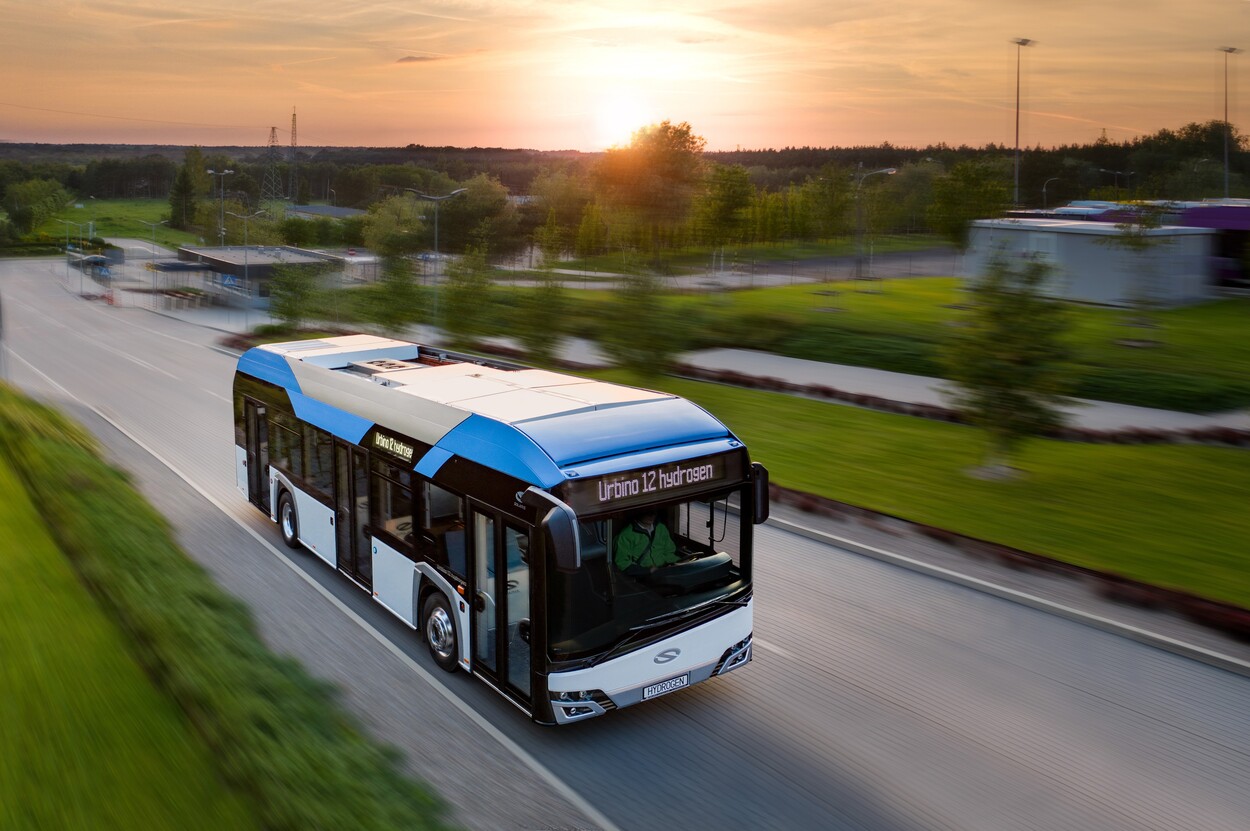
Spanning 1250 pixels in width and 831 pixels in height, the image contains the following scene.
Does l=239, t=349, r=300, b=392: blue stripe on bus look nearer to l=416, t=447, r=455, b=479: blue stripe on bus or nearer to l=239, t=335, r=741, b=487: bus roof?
l=239, t=335, r=741, b=487: bus roof

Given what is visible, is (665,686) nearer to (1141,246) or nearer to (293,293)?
(1141,246)

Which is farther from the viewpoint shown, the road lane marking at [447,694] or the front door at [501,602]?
the front door at [501,602]

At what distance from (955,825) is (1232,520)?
10353mm

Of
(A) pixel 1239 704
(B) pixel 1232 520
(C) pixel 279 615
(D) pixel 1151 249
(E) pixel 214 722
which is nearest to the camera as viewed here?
(E) pixel 214 722

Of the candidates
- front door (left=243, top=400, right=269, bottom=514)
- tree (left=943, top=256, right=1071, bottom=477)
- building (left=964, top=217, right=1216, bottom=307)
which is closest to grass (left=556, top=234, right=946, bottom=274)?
building (left=964, top=217, right=1216, bottom=307)

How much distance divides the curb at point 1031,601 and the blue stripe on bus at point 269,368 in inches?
268

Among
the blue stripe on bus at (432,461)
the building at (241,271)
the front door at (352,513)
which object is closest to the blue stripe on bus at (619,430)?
the blue stripe on bus at (432,461)

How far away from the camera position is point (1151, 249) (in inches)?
1545

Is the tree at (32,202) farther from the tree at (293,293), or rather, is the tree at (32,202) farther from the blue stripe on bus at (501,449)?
the blue stripe on bus at (501,449)

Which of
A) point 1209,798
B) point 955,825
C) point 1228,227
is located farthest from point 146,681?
point 1228,227

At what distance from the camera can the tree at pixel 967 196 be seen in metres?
53.9

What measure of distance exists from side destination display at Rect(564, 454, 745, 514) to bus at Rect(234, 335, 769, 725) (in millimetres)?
12

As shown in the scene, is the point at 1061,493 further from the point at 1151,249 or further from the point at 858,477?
the point at 1151,249

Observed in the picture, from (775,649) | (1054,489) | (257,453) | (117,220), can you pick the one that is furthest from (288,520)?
(117,220)
